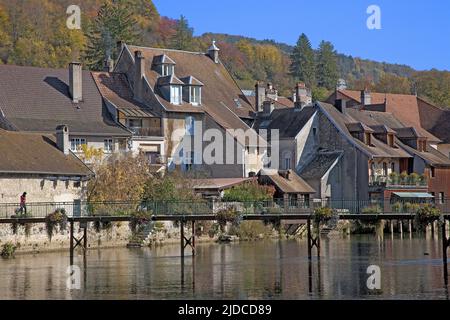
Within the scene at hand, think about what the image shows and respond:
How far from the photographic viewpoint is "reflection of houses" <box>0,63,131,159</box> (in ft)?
251

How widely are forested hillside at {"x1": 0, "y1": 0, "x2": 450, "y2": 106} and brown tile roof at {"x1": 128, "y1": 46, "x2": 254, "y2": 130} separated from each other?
19.2 metres

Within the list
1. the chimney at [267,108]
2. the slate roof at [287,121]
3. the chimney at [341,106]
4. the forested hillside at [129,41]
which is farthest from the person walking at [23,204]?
the forested hillside at [129,41]

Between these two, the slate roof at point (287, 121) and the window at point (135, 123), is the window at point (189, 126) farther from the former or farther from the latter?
the slate roof at point (287, 121)

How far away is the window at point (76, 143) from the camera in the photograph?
249 feet

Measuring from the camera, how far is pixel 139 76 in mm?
86000

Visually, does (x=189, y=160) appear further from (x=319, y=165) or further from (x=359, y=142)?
(x=359, y=142)

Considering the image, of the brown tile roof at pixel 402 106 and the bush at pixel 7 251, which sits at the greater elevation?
the brown tile roof at pixel 402 106

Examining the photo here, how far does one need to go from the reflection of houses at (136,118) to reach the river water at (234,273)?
14931mm

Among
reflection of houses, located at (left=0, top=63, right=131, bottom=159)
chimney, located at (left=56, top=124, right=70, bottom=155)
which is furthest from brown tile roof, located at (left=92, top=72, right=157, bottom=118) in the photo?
chimney, located at (left=56, top=124, right=70, bottom=155)

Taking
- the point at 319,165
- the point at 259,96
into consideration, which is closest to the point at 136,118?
the point at 319,165

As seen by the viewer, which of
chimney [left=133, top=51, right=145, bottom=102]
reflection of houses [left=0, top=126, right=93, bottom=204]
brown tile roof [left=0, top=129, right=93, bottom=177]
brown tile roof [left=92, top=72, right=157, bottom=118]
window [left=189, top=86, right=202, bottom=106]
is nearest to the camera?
reflection of houses [left=0, top=126, right=93, bottom=204]

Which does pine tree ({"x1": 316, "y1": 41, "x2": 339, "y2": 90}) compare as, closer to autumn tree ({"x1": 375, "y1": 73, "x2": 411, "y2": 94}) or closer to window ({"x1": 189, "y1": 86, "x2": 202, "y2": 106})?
autumn tree ({"x1": 375, "y1": 73, "x2": 411, "y2": 94})
